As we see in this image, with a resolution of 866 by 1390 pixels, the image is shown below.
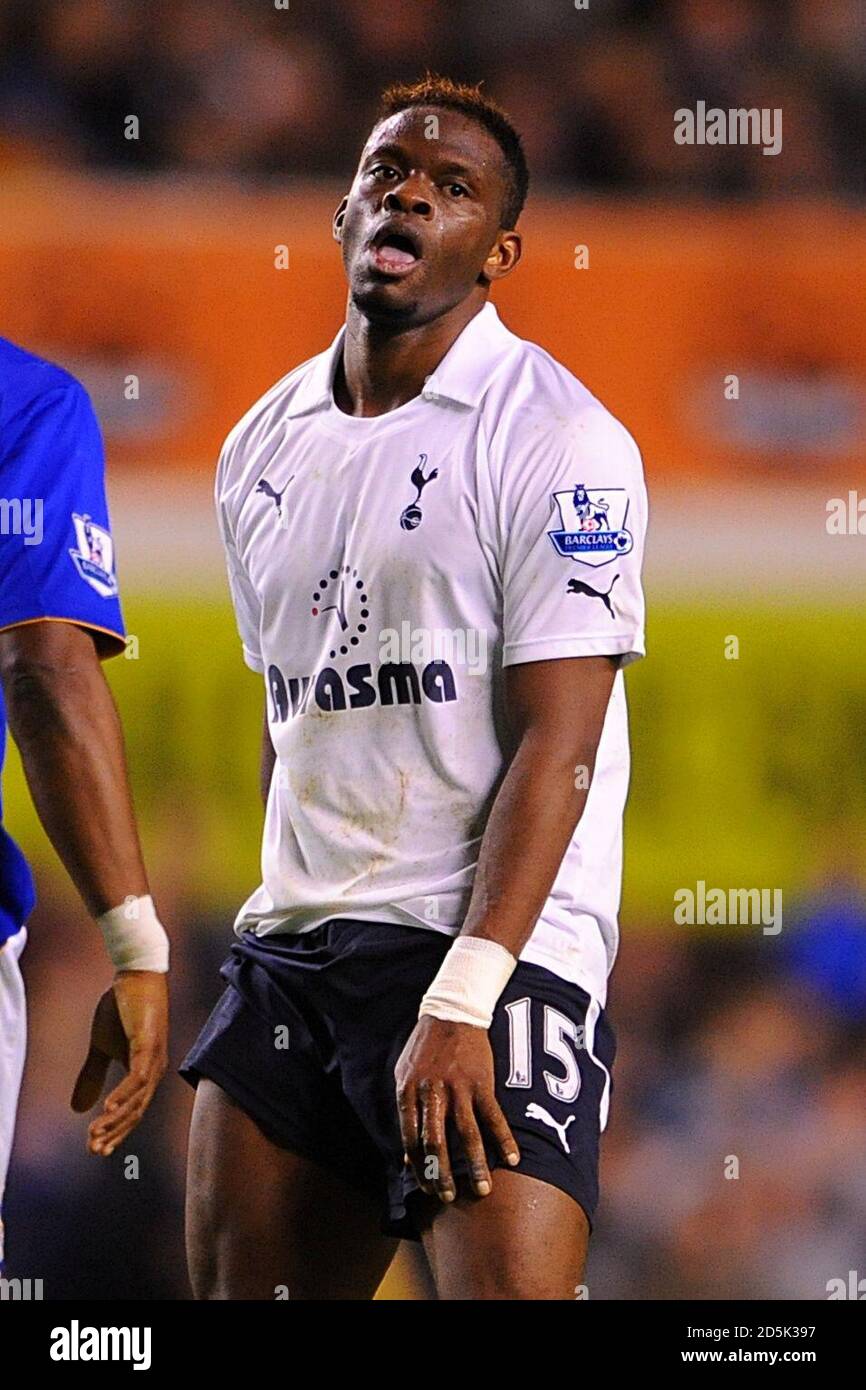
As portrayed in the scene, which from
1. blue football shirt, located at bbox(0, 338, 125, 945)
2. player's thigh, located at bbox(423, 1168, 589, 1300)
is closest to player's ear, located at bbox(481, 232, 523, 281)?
blue football shirt, located at bbox(0, 338, 125, 945)

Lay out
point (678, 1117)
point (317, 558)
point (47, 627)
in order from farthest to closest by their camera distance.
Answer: point (678, 1117)
point (317, 558)
point (47, 627)

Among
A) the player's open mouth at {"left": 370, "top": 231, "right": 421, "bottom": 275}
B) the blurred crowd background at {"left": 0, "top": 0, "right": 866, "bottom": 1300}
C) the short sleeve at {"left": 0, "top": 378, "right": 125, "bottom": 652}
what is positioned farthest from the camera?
the blurred crowd background at {"left": 0, "top": 0, "right": 866, "bottom": 1300}

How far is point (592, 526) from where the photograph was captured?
219cm

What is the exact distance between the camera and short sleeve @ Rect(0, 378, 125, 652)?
2.09 m

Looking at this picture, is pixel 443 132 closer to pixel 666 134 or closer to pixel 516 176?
pixel 516 176

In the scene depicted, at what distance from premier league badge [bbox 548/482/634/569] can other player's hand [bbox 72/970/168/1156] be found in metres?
0.74

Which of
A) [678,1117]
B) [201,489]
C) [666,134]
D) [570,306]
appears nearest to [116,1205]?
[678,1117]

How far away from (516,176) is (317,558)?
61 cm

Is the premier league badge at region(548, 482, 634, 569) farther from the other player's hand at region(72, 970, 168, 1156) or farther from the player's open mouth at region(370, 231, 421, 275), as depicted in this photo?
the other player's hand at region(72, 970, 168, 1156)

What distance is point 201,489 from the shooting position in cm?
310

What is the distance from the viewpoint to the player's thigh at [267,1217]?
2203 millimetres

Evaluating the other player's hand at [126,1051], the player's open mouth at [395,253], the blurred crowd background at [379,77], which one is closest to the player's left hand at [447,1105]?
the other player's hand at [126,1051]

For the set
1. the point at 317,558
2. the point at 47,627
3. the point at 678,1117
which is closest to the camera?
the point at 47,627

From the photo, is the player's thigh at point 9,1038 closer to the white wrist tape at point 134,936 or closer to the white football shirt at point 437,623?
the white wrist tape at point 134,936
